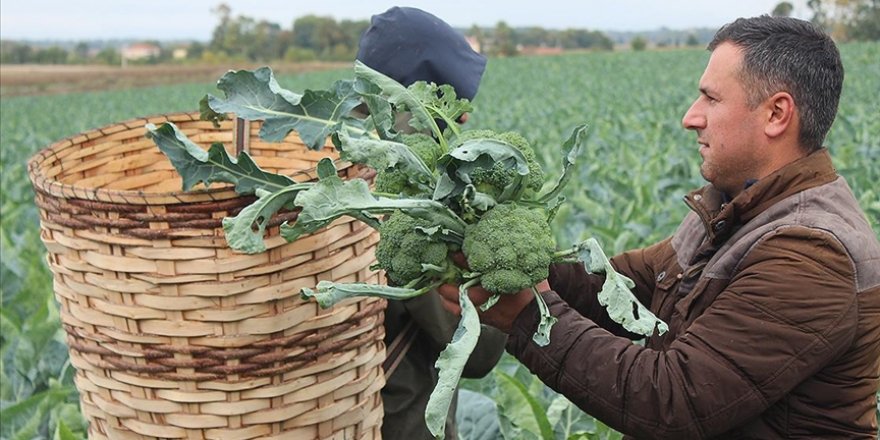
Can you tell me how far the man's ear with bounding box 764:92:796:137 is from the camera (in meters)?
1.85

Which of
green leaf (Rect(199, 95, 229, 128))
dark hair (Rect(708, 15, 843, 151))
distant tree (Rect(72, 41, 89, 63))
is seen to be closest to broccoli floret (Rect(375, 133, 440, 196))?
green leaf (Rect(199, 95, 229, 128))

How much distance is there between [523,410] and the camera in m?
3.00

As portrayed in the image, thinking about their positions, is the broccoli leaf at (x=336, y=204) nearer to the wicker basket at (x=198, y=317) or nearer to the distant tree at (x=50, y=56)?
the wicker basket at (x=198, y=317)

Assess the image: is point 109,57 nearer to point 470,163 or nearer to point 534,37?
point 534,37

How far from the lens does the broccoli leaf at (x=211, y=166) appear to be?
63.5 inches

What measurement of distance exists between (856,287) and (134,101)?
36.0m

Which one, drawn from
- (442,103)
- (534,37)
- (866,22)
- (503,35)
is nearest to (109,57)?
(503,35)

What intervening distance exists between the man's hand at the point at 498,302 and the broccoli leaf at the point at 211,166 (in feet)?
1.27

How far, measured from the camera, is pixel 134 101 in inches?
1372

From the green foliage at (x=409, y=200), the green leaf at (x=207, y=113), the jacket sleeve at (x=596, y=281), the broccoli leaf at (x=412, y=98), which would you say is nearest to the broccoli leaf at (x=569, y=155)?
the green foliage at (x=409, y=200)

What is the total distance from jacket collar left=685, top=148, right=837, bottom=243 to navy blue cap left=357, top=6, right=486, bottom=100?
2.84 feet

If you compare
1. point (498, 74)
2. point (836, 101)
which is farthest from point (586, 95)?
point (836, 101)

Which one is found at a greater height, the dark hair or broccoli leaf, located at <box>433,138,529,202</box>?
the dark hair

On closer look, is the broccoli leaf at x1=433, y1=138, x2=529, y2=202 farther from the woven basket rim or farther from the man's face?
the man's face
